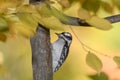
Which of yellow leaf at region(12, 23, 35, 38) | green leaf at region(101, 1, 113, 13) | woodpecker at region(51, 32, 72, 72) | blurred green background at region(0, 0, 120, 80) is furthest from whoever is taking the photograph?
blurred green background at region(0, 0, 120, 80)

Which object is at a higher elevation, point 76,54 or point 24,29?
point 24,29

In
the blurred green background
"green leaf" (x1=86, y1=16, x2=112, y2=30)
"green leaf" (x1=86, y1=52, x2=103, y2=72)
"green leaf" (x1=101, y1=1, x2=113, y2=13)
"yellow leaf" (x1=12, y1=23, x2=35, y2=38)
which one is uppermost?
"green leaf" (x1=86, y1=16, x2=112, y2=30)

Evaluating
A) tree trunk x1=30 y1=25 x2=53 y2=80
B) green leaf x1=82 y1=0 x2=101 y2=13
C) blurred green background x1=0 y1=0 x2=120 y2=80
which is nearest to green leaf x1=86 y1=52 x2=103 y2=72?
tree trunk x1=30 y1=25 x2=53 y2=80

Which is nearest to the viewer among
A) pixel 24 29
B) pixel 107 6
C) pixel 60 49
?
pixel 24 29

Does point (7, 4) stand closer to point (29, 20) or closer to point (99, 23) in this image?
point (29, 20)

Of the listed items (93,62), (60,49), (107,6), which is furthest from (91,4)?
(93,62)

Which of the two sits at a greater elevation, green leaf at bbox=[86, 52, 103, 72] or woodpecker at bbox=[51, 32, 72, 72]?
green leaf at bbox=[86, 52, 103, 72]

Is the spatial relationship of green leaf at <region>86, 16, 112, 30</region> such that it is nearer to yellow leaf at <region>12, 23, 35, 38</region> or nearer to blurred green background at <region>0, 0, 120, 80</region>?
yellow leaf at <region>12, 23, 35, 38</region>

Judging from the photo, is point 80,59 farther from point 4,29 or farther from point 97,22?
point 97,22

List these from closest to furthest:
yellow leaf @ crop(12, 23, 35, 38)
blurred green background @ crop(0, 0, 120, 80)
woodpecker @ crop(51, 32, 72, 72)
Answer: yellow leaf @ crop(12, 23, 35, 38) → woodpecker @ crop(51, 32, 72, 72) → blurred green background @ crop(0, 0, 120, 80)
